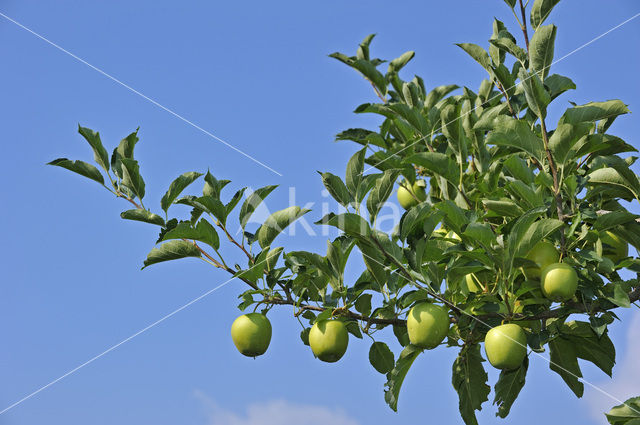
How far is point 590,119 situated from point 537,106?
295mm

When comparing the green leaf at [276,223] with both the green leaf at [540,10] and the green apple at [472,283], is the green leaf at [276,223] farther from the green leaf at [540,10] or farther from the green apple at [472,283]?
the green leaf at [540,10]

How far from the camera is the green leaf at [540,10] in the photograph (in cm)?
352

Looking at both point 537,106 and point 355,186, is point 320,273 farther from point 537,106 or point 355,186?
point 537,106

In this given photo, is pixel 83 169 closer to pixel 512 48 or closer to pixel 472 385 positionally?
pixel 512 48

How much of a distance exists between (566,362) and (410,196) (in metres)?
1.55

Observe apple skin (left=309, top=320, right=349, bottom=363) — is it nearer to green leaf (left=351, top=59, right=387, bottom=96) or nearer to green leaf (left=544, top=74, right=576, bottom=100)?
green leaf (left=544, top=74, right=576, bottom=100)

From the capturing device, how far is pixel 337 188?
9.84 feet

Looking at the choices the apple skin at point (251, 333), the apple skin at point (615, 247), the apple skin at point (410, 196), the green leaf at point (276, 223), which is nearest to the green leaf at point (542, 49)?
the apple skin at point (615, 247)

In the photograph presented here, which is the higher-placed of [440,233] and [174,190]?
[174,190]

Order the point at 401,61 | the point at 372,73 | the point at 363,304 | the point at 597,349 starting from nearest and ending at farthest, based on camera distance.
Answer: the point at 363,304 → the point at 597,349 → the point at 372,73 → the point at 401,61

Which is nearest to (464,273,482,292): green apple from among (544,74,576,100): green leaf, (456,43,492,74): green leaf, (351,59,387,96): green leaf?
(544,74,576,100): green leaf

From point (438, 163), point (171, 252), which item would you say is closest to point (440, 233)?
point (438, 163)

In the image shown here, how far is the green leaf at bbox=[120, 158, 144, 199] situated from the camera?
331 cm

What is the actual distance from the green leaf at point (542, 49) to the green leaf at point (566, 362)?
1623 mm
